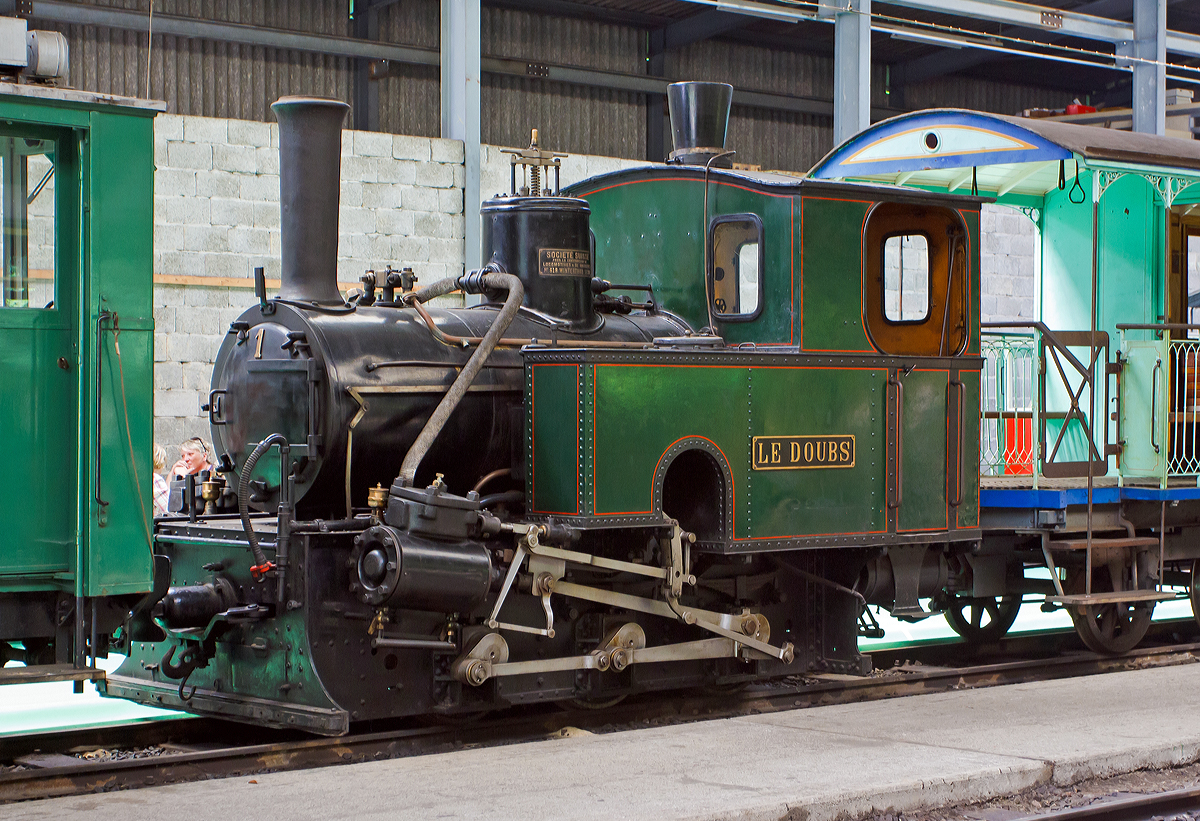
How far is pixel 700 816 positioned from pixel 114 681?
12.3ft

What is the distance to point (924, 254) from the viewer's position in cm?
884

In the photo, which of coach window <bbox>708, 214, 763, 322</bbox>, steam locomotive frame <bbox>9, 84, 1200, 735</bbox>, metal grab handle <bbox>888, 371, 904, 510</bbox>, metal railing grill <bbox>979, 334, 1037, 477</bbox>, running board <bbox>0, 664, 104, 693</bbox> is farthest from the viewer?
metal railing grill <bbox>979, 334, 1037, 477</bbox>

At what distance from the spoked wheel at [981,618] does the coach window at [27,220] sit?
7.04 metres

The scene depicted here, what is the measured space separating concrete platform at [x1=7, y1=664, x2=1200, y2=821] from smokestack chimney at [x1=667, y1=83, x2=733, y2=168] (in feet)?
10.8

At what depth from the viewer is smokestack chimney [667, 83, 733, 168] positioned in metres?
8.66

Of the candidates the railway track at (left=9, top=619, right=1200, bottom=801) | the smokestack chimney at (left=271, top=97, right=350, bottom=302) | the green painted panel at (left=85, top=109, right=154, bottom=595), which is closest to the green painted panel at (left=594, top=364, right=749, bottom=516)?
the railway track at (left=9, top=619, right=1200, bottom=801)

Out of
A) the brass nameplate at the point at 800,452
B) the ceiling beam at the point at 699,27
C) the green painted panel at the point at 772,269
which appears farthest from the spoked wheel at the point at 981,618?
the ceiling beam at the point at 699,27

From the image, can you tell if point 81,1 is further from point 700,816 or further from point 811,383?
point 700,816

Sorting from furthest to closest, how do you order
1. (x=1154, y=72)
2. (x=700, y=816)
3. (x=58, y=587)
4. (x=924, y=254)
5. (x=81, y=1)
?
(x=1154, y=72), (x=81, y=1), (x=924, y=254), (x=58, y=587), (x=700, y=816)

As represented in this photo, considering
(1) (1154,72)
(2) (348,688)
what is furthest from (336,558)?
(1) (1154,72)

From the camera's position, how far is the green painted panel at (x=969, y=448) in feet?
28.0

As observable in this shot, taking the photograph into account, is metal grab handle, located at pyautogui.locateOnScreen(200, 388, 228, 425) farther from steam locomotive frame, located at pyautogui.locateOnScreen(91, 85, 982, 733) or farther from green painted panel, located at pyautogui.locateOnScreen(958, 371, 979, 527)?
green painted panel, located at pyautogui.locateOnScreen(958, 371, 979, 527)

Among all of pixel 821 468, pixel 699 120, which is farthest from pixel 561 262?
pixel 821 468

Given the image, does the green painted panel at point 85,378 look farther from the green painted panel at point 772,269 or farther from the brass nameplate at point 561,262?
the green painted panel at point 772,269
